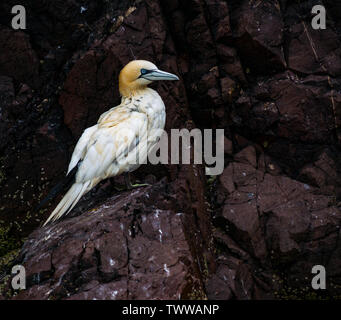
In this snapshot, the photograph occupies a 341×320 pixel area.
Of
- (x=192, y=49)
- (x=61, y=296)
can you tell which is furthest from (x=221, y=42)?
(x=61, y=296)

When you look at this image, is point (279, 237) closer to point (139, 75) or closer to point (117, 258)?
point (117, 258)

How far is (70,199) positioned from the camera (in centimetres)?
433

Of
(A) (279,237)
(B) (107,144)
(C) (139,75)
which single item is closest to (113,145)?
(B) (107,144)

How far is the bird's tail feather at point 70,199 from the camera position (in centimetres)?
426

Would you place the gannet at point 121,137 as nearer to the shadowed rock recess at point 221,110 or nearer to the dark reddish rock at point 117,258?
the dark reddish rock at point 117,258

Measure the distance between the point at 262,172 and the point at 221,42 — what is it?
1.96 meters

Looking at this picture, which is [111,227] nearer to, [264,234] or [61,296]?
[61,296]

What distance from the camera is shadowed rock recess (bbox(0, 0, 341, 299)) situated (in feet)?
17.7

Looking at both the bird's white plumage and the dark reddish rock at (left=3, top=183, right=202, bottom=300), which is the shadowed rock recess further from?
the dark reddish rock at (left=3, top=183, right=202, bottom=300)

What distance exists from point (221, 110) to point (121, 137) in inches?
81.7

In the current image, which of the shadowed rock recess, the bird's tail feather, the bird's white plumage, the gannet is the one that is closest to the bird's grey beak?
the gannet

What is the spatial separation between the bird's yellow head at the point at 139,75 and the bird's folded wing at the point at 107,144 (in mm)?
560

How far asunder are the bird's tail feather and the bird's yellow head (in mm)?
1402

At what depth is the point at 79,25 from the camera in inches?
237
